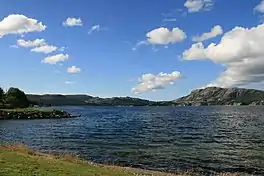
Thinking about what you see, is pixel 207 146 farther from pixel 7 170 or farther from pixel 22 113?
pixel 22 113

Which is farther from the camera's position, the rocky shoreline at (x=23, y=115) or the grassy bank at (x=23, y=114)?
the grassy bank at (x=23, y=114)

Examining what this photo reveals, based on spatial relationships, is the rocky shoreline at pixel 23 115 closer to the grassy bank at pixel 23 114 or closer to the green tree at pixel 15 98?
the grassy bank at pixel 23 114

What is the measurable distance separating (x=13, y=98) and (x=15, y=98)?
1.04 m

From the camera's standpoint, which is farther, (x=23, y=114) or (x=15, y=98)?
(x=15, y=98)

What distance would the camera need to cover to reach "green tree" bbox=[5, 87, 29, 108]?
17838 centimetres

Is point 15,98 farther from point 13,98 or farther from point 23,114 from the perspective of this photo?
point 23,114

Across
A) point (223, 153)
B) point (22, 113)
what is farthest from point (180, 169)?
point (22, 113)

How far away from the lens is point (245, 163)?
42.4 m

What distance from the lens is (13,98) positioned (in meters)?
180

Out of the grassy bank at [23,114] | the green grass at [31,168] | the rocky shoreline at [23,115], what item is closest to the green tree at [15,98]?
the rocky shoreline at [23,115]

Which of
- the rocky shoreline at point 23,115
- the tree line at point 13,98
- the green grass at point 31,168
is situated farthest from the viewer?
the tree line at point 13,98

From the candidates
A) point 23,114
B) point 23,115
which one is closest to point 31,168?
point 23,115

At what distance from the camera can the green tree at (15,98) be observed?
178 m

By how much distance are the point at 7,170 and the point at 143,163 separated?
22638 millimetres
